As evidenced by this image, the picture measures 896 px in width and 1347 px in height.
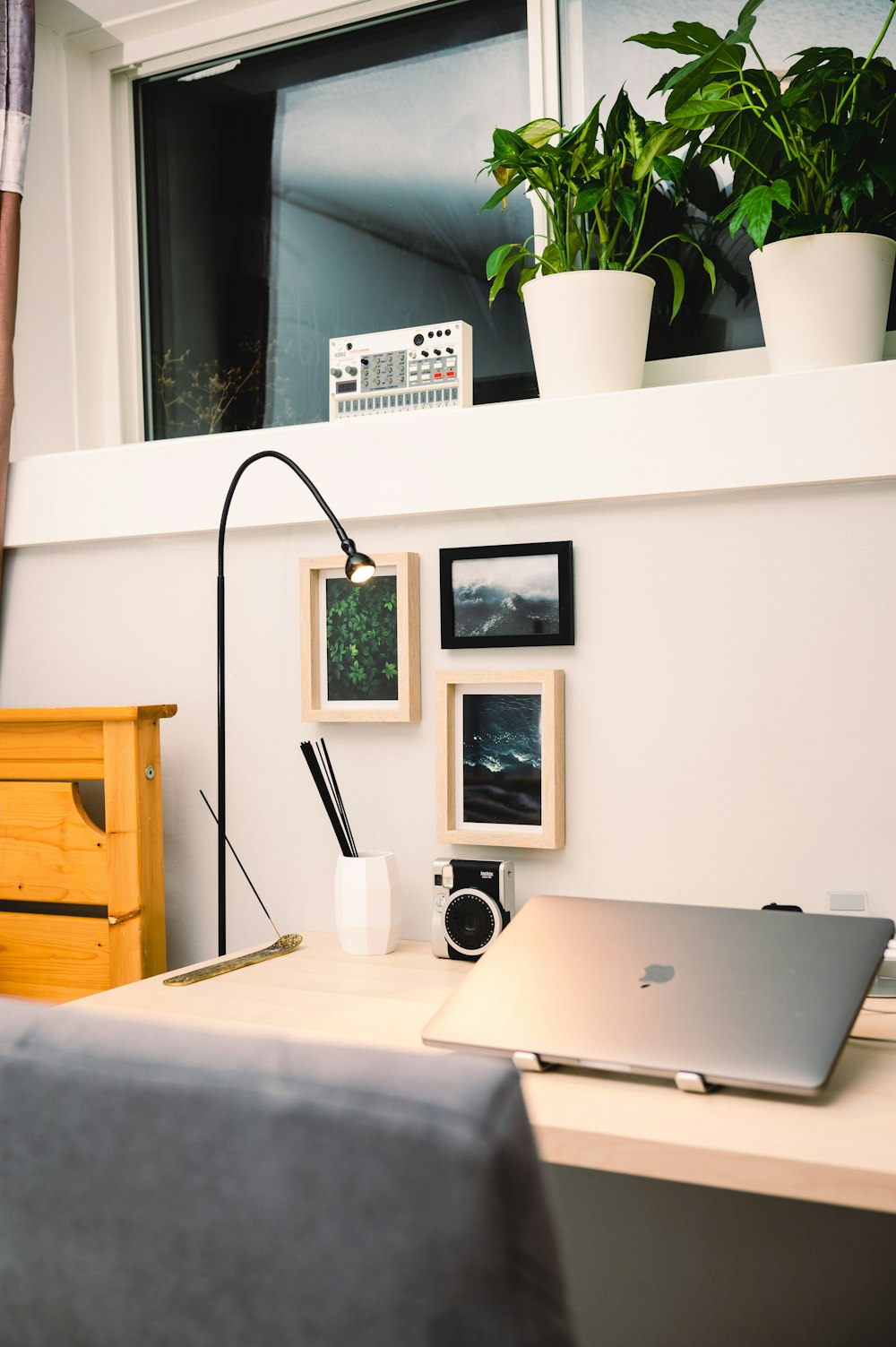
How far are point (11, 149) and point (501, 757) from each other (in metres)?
1.22

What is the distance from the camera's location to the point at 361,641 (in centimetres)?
152

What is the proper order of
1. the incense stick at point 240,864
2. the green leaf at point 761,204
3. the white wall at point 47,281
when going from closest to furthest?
the green leaf at point 761,204 → the incense stick at point 240,864 → the white wall at point 47,281

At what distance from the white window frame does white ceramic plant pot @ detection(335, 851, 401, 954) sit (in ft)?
3.23

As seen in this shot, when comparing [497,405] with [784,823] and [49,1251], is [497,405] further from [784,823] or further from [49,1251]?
[49,1251]

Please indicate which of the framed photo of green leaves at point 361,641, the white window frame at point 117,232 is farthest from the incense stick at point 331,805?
the white window frame at point 117,232

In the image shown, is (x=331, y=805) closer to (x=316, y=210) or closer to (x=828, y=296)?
(x=828, y=296)

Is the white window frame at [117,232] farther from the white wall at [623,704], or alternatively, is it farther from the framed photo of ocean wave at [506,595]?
the framed photo of ocean wave at [506,595]

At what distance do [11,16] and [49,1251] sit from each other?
1.84m

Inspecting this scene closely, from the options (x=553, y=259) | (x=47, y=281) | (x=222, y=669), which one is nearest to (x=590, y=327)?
(x=553, y=259)

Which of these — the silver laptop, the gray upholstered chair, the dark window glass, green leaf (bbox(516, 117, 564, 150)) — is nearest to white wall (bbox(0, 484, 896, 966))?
the silver laptop

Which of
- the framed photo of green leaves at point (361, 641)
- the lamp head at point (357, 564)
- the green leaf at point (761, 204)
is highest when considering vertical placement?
the green leaf at point (761, 204)

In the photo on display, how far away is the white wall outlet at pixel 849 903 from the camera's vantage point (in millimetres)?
1203

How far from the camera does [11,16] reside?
1.69 meters

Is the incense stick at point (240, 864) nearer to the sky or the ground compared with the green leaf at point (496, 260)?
nearer to the ground
